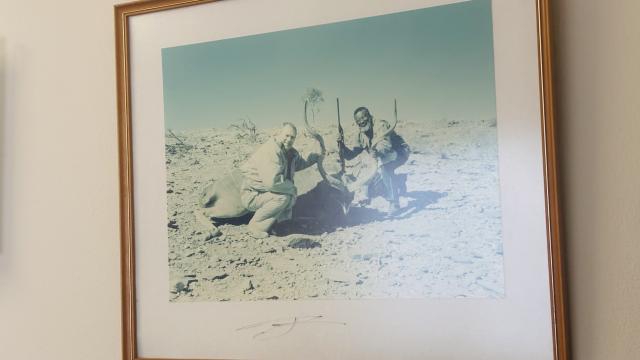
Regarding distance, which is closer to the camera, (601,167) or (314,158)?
(601,167)

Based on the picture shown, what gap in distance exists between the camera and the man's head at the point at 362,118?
957mm

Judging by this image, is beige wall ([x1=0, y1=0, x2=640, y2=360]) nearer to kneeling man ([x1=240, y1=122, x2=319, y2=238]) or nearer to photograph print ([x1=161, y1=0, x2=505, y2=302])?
photograph print ([x1=161, y1=0, x2=505, y2=302])

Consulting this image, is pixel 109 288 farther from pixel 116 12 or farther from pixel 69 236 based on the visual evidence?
A: pixel 116 12

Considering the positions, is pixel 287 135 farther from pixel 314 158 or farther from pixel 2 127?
pixel 2 127

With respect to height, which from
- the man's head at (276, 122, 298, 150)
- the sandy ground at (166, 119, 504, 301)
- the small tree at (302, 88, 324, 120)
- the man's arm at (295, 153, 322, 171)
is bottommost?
the sandy ground at (166, 119, 504, 301)

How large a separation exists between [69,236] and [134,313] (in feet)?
A: 0.61

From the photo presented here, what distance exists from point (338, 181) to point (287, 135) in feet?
0.35

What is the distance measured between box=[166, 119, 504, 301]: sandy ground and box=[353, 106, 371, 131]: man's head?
0.01 m

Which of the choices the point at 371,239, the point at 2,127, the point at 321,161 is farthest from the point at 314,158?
the point at 2,127

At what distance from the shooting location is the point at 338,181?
97 centimetres

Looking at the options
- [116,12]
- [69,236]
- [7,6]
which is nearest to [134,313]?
[69,236]
